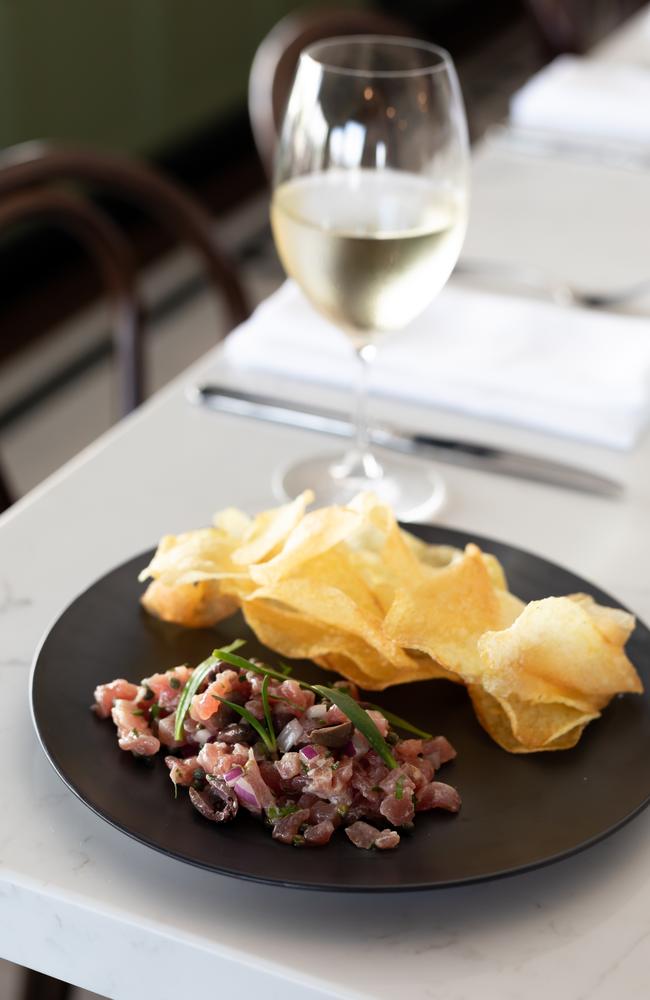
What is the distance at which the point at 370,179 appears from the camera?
781 mm

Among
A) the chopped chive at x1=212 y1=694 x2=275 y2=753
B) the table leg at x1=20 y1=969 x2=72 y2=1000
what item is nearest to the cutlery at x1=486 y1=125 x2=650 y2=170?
the table leg at x1=20 y1=969 x2=72 y2=1000

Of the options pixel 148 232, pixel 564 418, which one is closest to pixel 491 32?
pixel 148 232

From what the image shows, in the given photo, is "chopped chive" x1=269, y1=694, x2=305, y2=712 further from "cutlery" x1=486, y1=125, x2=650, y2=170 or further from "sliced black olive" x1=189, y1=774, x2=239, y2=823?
"cutlery" x1=486, y1=125, x2=650, y2=170

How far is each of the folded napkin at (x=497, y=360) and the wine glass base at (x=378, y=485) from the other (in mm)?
107

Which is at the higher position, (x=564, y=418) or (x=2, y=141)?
(x=564, y=418)

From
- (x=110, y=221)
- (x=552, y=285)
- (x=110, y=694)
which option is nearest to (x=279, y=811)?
(x=110, y=694)

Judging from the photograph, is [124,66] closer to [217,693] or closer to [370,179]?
[370,179]

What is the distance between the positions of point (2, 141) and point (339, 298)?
2405 mm

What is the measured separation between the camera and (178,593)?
25.8 inches

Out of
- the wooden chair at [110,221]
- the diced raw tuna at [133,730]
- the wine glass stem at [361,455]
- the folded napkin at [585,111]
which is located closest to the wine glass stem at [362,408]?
the wine glass stem at [361,455]

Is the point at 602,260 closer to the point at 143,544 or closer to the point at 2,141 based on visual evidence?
the point at 143,544

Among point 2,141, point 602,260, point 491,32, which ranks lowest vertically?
point 491,32

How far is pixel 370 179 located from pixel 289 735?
0.38 meters

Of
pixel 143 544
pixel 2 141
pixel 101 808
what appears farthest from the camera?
pixel 2 141
